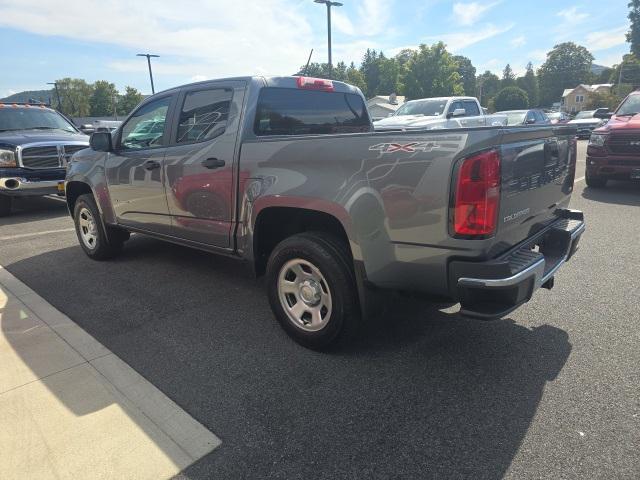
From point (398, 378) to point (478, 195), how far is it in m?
1.23

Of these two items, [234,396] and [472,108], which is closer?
[234,396]

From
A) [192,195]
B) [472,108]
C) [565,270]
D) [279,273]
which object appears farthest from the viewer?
[472,108]

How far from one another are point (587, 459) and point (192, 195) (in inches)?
Result: 125

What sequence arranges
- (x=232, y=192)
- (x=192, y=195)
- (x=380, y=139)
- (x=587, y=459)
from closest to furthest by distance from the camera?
(x=587, y=459) < (x=380, y=139) < (x=232, y=192) < (x=192, y=195)

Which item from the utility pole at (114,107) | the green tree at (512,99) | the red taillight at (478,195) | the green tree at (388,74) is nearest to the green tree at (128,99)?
the utility pole at (114,107)

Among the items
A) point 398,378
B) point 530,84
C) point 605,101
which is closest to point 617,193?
point 398,378

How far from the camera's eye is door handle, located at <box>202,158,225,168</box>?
11.3 feet

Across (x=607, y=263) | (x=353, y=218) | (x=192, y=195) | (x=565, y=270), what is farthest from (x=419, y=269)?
(x=607, y=263)

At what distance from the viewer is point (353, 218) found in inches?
105

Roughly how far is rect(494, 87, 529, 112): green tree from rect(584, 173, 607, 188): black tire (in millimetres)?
70580

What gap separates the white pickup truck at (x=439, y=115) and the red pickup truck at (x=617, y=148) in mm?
3154

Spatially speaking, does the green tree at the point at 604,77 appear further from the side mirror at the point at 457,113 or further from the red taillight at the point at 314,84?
the red taillight at the point at 314,84

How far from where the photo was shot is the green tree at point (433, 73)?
5969cm

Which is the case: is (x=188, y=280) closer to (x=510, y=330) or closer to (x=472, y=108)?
(x=510, y=330)
